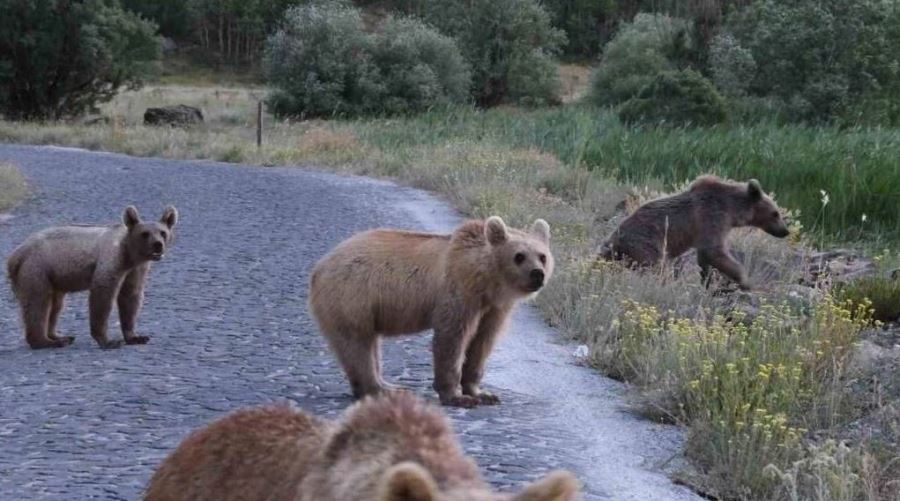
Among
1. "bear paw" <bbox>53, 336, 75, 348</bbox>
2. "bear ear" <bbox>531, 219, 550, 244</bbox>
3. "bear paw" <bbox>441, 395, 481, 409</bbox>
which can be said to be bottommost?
"bear paw" <bbox>53, 336, 75, 348</bbox>

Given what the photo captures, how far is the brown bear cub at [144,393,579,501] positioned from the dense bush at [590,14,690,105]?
4626 cm

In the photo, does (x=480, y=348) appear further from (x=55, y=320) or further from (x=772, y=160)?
(x=772, y=160)

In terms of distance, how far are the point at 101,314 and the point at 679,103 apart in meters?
26.2

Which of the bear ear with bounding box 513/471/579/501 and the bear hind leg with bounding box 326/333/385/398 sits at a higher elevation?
the bear ear with bounding box 513/471/579/501

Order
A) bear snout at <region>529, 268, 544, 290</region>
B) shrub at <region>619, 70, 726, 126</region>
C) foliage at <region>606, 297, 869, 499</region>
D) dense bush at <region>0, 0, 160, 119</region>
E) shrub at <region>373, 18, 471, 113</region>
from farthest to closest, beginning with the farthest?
dense bush at <region>0, 0, 160, 119</region>, shrub at <region>373, 18, 471, 113</region>, shrub at <region>619, 70, 726, 126</region>, bear snout at <region>529, 268, 544, 290</region>, foliage at <region>606, 297, 869, 499</region>

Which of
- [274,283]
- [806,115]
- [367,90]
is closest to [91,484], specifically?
[274,283]

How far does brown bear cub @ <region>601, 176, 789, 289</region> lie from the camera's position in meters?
12.9

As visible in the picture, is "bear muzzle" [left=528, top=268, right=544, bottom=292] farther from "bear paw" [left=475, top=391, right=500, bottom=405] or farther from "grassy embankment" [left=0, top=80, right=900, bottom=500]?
"grassy embankment" [left=0, top=80, right=900, bottom=500]

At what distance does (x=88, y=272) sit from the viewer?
35.1 feet

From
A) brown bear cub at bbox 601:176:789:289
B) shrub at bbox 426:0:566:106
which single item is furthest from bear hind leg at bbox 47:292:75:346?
shrub at bbox 426:0:566:106

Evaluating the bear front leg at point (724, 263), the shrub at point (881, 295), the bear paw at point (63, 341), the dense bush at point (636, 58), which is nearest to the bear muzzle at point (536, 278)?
the bear paw at point (63, 341)

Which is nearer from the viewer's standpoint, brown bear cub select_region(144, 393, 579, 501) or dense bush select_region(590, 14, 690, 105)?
brown bear cub select_region(144, 393, 579, 501)

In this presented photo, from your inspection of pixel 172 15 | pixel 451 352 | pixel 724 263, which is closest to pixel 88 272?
pixel 451 352

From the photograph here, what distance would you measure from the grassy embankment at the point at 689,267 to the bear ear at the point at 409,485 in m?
3.45
